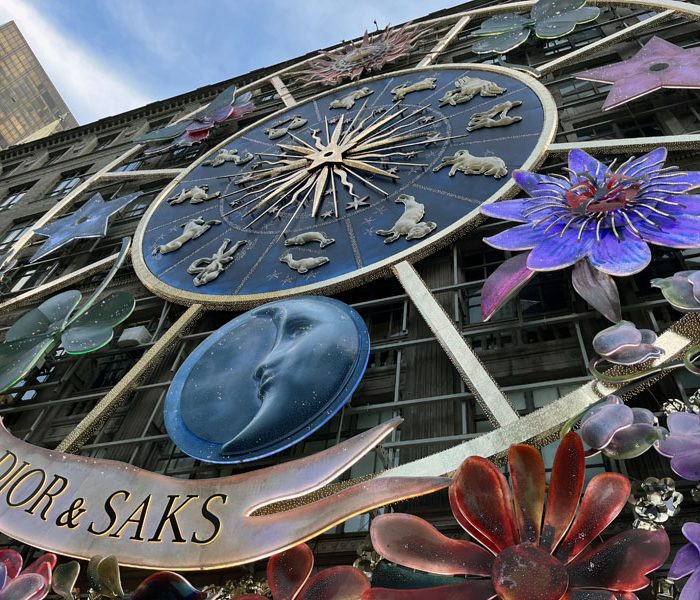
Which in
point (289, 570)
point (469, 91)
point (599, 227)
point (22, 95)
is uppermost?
point (289, 570)

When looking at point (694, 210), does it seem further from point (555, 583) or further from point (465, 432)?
point (555, 583)

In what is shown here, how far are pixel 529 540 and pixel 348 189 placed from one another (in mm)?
6442

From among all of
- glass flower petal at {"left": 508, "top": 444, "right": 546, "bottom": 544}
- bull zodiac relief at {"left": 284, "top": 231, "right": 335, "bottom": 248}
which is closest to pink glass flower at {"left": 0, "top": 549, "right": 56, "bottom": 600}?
glass flower petal at {"left": 508, "top": 444, "right": 546, "bottom": 544}

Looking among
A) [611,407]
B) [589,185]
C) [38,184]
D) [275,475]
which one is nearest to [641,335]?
[611,407]

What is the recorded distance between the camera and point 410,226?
752cm

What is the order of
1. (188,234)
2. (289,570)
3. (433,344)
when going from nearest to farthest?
(289,570), (433,344), (188,234)

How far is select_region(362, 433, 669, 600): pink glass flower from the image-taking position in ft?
10.8

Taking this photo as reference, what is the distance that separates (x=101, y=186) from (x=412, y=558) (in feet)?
44.7

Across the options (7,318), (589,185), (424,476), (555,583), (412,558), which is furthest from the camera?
(7,318)

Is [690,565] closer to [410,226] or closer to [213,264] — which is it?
[410,226]

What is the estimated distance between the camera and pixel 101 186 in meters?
14.7

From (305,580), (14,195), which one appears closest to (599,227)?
(305,580)

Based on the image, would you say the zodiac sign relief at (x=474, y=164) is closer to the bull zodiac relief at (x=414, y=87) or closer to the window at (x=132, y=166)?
the bull zodiac relief at (x=414, y=87)

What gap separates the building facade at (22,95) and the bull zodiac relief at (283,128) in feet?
214
